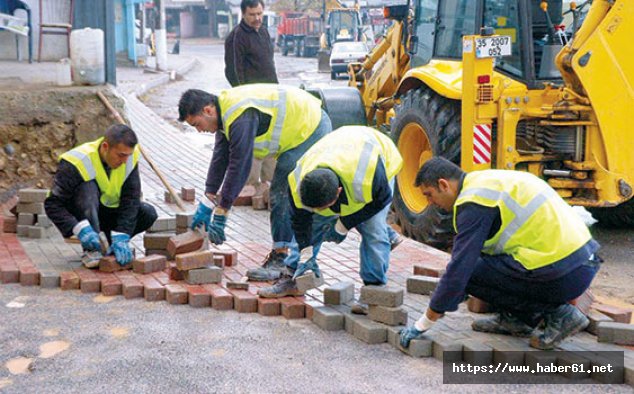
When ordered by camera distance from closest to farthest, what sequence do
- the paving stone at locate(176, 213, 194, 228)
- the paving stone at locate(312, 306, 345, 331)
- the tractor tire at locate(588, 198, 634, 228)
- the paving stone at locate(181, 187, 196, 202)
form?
the paving stone at locate(312, 306, 345, 331), the paving stone at locate(176, 213, 194, 228), the tractor tire at locate(588, 198, 634, 228), the paving stone at locate(181, 187, 196, 202)

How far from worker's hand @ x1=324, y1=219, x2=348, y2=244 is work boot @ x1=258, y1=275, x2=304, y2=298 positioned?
39 centimetres

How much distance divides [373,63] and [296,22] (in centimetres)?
3188

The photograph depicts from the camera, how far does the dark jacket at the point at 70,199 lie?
6.22m

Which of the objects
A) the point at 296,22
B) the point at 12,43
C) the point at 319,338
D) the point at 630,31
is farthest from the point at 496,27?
the point at 296,22

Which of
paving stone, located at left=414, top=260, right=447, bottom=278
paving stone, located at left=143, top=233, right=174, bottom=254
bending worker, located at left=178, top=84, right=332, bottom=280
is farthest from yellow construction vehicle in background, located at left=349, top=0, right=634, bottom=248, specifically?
paving stone, located at left=143, top=233, right=174, bottom=254

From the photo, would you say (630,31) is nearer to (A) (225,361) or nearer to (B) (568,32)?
(B) (568,32)

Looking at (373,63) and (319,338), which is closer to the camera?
(319,338)

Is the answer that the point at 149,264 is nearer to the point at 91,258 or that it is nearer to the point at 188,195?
the point at 91,258

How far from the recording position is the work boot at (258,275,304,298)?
223 inches

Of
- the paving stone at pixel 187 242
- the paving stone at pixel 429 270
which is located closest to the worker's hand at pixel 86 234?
the paving stone at pixel 187 242

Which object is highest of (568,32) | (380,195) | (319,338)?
(568,32)

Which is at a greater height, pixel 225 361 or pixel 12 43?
pixel 12 43

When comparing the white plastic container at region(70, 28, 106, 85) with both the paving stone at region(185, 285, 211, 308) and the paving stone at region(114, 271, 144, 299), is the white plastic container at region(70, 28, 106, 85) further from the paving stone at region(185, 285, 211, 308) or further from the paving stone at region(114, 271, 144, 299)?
the paving stone at region(185, 285, 211, 308)

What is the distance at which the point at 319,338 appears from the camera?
523 centimetres
